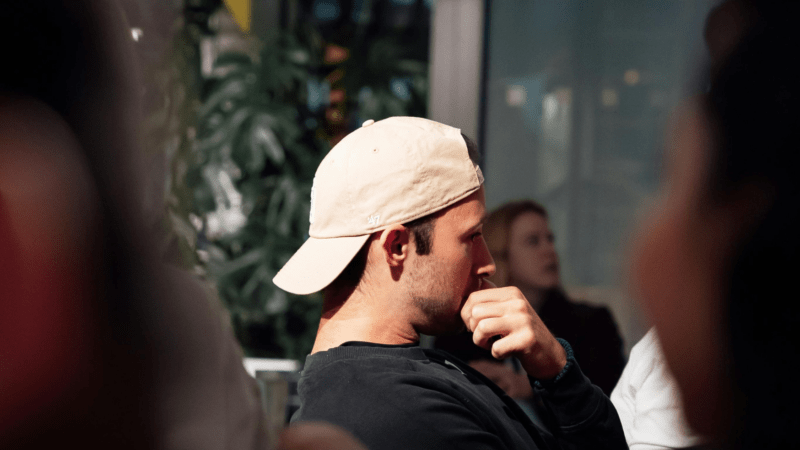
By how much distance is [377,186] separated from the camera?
4.87ft

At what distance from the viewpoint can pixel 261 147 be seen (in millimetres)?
3203

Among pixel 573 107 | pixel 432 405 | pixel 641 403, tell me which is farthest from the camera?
pixel 573 107

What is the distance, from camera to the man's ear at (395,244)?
1.46m

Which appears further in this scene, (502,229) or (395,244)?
(502,229)

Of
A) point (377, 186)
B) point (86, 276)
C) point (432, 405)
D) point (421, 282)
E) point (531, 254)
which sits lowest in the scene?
point (531, 254)

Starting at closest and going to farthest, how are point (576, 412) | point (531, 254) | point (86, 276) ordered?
point (86, 276)
point (576, 412)
point (531, 254)

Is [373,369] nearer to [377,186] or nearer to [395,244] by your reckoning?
[395,244]

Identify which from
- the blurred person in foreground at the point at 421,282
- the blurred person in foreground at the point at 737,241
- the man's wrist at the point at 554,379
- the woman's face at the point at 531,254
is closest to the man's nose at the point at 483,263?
the blurred person in foreground at the point at 421,282

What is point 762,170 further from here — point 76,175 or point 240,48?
point 240,48

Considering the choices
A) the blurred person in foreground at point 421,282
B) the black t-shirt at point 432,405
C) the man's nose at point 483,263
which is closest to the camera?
the black t-shirt at point 432,405

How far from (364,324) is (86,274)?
127 centimetres

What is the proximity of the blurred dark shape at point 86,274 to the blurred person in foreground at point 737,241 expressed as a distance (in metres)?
0.19

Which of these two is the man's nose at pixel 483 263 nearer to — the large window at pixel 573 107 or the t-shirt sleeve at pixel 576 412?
the t-shirt sleeve at pixel 576 412

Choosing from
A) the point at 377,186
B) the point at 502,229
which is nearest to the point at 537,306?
the point at 502,229
